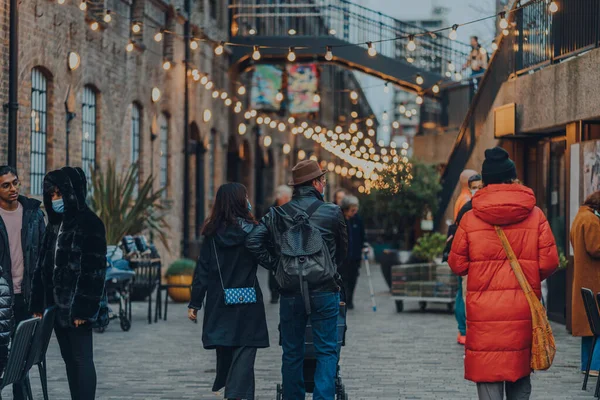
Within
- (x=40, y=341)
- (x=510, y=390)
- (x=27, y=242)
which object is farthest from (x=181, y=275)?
(x=510, y=390)

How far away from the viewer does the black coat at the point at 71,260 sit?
308 inches

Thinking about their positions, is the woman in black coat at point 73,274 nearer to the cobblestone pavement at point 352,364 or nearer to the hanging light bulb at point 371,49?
the cobblestone pavement at point 352,364

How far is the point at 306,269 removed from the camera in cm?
792

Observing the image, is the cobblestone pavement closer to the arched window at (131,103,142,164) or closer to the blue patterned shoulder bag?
the blue patterned shoulder bag

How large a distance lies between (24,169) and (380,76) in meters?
15.8

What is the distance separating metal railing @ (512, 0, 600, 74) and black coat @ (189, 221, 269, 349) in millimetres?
7076

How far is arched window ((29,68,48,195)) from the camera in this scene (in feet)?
57.3

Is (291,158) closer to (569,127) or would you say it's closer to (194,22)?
(194,22)

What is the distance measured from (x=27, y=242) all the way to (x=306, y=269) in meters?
2.43

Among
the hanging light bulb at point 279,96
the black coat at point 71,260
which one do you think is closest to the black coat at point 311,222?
the black coat at point 71,260

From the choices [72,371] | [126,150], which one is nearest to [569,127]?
[72,371]

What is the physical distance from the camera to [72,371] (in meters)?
7.96

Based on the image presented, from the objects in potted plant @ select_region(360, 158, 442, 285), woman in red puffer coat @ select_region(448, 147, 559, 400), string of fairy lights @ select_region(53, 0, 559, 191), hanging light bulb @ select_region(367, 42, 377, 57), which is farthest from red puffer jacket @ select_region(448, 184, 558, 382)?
potted plant @ select_region(360, 158, 442, 285)

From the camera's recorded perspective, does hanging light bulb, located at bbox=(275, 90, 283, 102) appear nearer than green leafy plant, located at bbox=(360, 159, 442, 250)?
No
